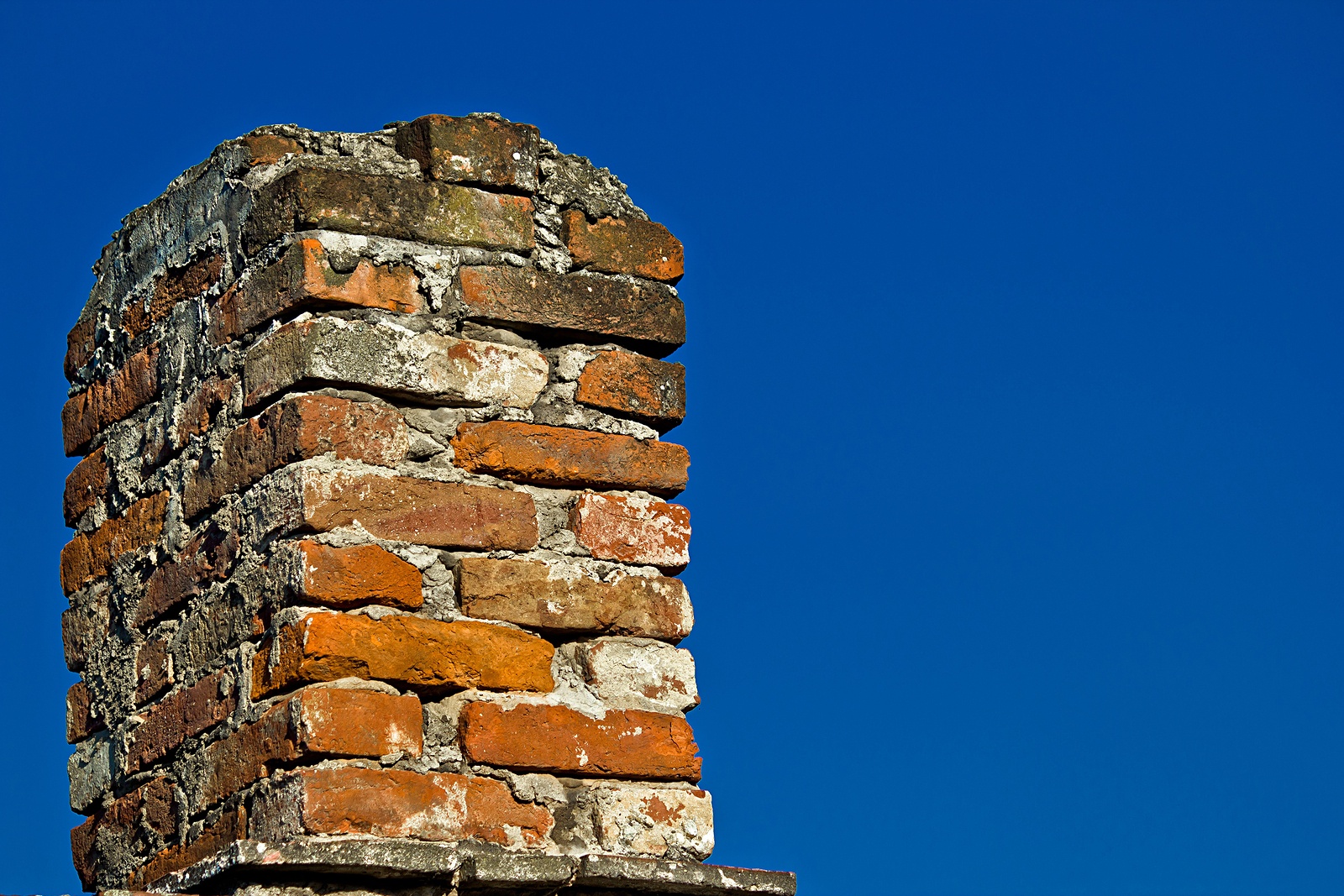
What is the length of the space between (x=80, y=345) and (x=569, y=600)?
135cm

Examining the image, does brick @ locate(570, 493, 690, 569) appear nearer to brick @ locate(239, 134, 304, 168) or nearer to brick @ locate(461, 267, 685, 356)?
brick @ locate(461, 267, 685, 356)

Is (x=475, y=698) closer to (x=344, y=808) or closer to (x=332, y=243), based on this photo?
(x=344, y=808)

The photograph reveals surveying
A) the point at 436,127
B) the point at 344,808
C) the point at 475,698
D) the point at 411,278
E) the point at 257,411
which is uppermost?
the point at 436,127

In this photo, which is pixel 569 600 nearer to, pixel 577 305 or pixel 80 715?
pixel 577 305

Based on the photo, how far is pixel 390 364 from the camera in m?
3.15

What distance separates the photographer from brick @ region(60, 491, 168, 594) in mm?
3480

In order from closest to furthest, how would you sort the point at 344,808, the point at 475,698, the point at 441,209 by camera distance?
the point at 344,808 < the point at 475,698 < the point at 441,209

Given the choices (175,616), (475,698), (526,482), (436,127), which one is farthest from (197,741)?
(436,127)

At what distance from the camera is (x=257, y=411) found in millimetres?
3211

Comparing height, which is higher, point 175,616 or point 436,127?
point 436,127

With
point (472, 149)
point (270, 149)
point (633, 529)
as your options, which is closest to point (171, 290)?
point (270, 149)

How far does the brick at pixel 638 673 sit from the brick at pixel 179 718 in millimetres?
591

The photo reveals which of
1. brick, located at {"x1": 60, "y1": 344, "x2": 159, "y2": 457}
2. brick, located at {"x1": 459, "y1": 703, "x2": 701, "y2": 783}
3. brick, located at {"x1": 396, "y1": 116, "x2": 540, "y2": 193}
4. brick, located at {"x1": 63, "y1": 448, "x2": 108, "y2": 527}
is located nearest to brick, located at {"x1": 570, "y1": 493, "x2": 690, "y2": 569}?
brick, located at {"x1": 459, "y1": 703, "x2": 701, "y2": 783}

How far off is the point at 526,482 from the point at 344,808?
2.16ft
